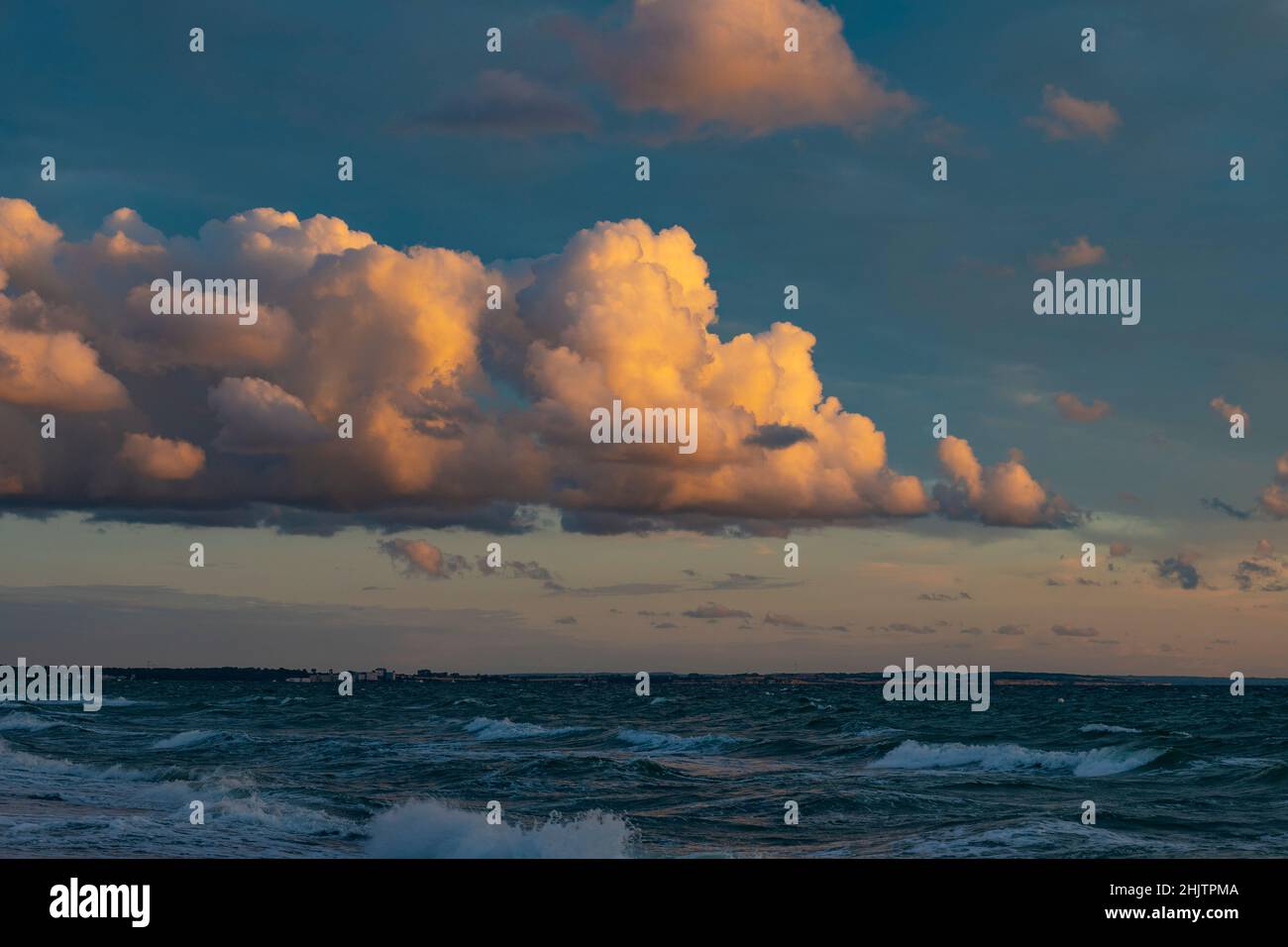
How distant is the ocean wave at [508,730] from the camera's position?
7156 cm

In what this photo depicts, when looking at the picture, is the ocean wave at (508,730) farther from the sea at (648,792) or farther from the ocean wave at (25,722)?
the ocean wave at (25,722)

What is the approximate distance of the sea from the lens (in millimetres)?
28219

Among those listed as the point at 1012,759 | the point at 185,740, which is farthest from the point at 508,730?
the point at 1012,759

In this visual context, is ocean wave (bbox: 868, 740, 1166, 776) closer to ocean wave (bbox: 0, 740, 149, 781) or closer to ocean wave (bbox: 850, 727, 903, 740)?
ocean wave (bbox: 850, 727, 903, 740)

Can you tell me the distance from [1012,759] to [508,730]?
1304 inches

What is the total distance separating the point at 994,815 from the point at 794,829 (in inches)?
250

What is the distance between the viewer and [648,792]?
40188 mm

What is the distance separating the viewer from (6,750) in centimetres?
5344

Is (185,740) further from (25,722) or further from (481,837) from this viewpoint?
(481,837)

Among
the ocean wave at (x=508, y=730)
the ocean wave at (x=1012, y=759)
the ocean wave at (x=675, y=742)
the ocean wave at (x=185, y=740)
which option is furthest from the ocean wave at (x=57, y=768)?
the ocean wave at (x=1012, y=759)

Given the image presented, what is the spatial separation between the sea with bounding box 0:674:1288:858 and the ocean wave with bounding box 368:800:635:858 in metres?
0.08

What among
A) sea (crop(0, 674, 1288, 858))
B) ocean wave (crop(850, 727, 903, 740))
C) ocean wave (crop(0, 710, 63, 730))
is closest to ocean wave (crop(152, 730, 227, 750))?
sea (crop(0, 674, 1288, 858))

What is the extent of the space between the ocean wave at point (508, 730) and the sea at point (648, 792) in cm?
53
